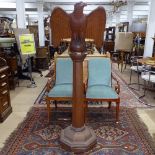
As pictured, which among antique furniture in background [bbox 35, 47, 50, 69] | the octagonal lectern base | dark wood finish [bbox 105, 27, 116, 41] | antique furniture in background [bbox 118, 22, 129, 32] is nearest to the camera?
the octagonal lectern base

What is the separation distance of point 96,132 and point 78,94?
0.87 metres

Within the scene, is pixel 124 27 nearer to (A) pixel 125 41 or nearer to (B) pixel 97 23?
(A) pixel 125 41

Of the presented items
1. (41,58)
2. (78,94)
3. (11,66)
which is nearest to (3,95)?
(78,94)

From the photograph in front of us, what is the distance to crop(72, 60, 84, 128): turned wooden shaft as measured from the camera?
227cm

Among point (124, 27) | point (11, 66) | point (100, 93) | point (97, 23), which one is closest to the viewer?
point (97, 23)

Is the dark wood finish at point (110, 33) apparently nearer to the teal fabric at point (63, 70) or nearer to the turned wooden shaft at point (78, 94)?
the teal fabric at point (63, 70)

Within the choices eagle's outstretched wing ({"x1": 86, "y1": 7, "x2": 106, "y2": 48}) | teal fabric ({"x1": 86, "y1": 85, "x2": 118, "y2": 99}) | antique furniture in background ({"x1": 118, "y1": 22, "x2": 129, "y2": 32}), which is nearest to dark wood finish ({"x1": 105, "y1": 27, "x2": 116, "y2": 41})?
antique furniture in background ({"x1": 118, "y1": 22, "x2": 129, "y2": 32})

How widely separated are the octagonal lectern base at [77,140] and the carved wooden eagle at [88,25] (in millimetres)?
1085

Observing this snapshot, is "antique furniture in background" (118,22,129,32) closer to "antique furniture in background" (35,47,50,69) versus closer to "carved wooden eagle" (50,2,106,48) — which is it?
"antique furniture in background" (35,47,50,69)

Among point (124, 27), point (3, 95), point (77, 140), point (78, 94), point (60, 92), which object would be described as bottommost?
point (77, 140)

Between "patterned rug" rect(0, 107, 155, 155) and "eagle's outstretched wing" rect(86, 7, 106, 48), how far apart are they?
4.46ft

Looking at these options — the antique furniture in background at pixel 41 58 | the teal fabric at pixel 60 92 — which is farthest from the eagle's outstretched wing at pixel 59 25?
the antique furniture in background at pixel 41 58

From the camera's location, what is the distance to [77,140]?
242 centimetres

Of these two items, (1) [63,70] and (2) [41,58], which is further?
(2) [41,58]
